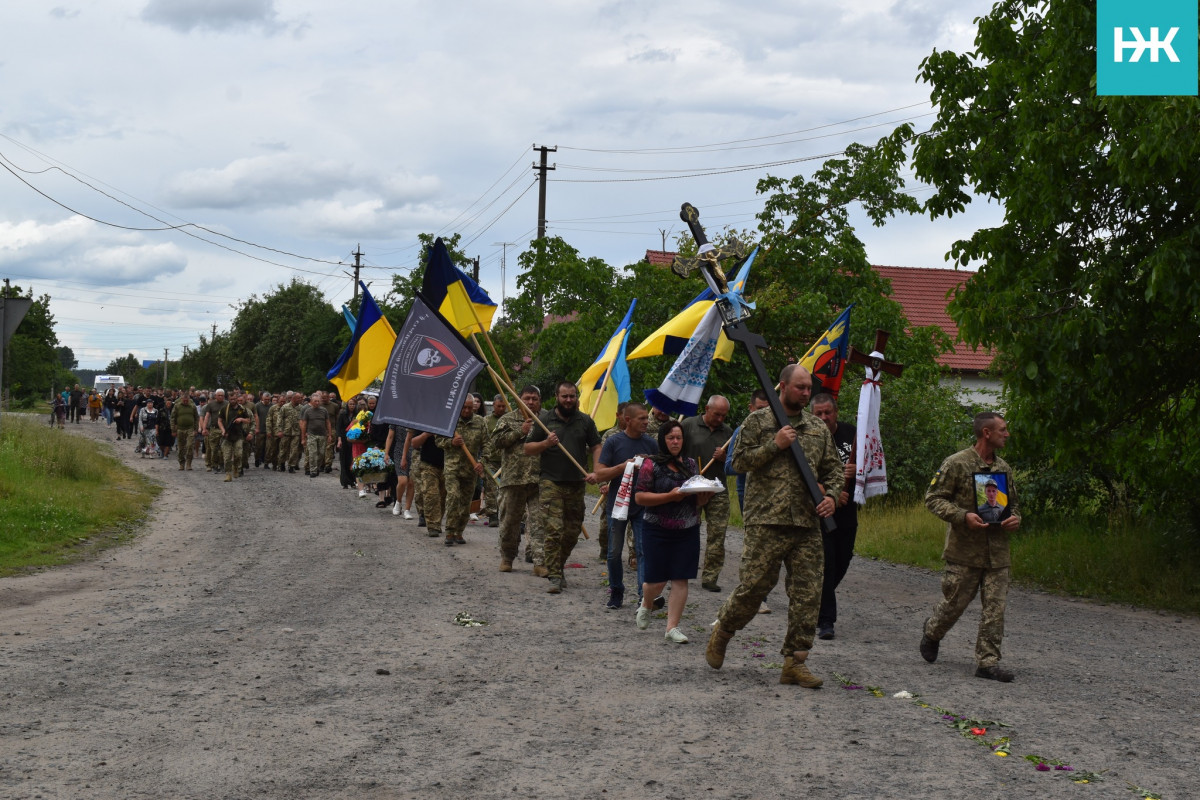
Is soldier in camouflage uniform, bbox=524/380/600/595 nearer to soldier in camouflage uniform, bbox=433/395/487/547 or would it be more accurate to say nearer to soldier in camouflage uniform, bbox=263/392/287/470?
soldier in camouflage uniform, bbox=433/395/487/547

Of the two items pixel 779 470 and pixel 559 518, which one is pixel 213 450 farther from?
pixel 779 470

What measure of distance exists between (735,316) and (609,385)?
6008 millimetres

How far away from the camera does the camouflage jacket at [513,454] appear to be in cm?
1234

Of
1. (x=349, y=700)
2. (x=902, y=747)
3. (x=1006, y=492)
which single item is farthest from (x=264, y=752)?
(x=1006, y=492)

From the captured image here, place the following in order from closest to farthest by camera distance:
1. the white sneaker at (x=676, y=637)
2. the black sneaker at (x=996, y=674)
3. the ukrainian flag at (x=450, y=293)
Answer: the black sneaker at (x=996, y=674) → the white sneaker at (x=676, y=637) → the ukrainian flag at (x=450, y=293)

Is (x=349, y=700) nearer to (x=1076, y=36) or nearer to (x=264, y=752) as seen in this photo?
(x=264, y=752)

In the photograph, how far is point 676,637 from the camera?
28.2 feet

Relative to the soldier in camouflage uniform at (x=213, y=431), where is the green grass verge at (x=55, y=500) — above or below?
below

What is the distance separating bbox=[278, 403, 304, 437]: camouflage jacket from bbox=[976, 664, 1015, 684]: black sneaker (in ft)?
73.9

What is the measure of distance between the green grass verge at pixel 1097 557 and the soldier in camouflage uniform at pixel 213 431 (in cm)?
1583

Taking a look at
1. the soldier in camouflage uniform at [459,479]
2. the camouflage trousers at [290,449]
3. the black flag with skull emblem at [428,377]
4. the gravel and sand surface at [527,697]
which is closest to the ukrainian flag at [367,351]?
the soldier in camouflage uniform at [459,479]

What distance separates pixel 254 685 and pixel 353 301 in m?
56.3

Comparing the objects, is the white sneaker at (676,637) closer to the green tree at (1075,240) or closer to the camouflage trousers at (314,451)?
the green tree at (1075,240)

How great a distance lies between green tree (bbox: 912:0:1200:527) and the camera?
955 cm
